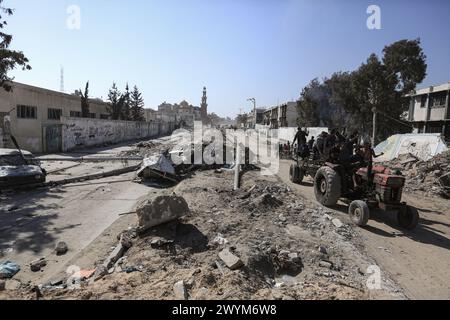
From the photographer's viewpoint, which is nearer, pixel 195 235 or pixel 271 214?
pixel 195 235

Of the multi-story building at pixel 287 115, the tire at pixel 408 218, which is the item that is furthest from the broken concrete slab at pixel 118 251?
the multi-story building at pixel 287 115

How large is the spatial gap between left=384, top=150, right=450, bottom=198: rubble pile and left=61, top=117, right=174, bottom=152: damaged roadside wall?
24256 mm

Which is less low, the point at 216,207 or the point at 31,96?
the point at 31,96

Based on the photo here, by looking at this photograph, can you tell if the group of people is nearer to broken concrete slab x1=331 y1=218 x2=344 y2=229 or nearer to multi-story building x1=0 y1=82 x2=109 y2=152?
broken concrete slab x1=331 y1=218 x2=344 y2=229

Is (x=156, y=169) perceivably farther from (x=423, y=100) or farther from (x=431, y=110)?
(x=423, y=100)

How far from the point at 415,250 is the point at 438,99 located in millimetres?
32842

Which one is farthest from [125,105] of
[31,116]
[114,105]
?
[31,116]

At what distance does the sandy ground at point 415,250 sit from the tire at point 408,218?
0.16 m

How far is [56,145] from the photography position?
89.9ft

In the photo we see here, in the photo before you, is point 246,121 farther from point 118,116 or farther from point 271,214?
point 271,214

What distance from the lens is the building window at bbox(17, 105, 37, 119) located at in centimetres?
2438

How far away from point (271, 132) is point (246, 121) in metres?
85.4

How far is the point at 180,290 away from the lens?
14.9 feet

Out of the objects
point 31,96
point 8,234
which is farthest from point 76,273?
point 31,96
